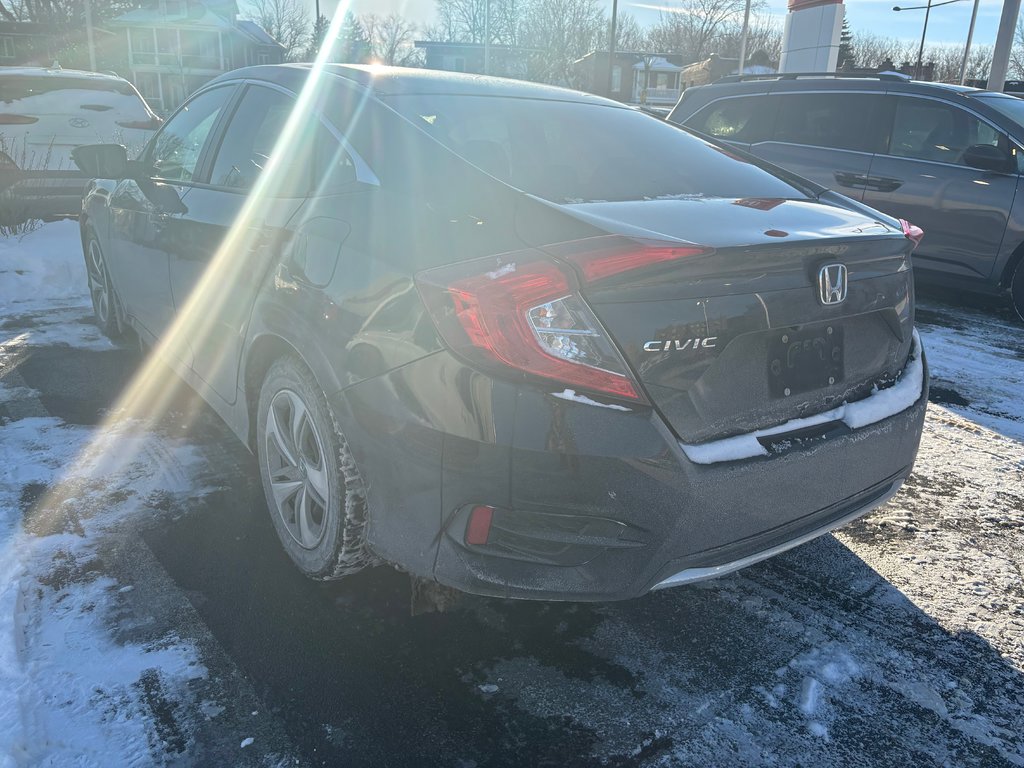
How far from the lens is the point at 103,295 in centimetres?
526

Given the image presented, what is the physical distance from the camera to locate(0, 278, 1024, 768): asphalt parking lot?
1994 millimetres

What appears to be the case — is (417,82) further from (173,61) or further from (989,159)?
(173,61)

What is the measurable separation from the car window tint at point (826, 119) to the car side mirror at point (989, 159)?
99 centimetres

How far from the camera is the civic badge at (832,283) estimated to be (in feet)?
6.90

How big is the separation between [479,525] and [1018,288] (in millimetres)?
5914

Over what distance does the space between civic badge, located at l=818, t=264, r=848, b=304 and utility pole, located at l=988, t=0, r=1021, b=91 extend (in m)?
11.2

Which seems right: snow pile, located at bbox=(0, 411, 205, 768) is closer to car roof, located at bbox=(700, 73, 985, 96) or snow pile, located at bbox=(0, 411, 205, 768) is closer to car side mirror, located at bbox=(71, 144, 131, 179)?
car side mirror, located at bbox=(71, 144, 131, 179)

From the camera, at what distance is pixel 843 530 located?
10.1 feet

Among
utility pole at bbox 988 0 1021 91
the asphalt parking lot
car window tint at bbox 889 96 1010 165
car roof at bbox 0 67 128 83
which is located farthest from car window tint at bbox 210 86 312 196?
utility pole at bbox 988 0 1021 91

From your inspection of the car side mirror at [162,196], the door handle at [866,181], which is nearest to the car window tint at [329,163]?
the car side mirror at [162,196]

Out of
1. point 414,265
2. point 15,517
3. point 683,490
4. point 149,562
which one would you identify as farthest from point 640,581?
point 15,517

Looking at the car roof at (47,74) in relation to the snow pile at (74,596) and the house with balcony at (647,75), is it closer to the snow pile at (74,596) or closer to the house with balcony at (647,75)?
the snow pile at (74,596)

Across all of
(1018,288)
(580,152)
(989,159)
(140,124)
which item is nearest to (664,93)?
(140,124)

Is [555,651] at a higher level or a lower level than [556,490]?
lower
